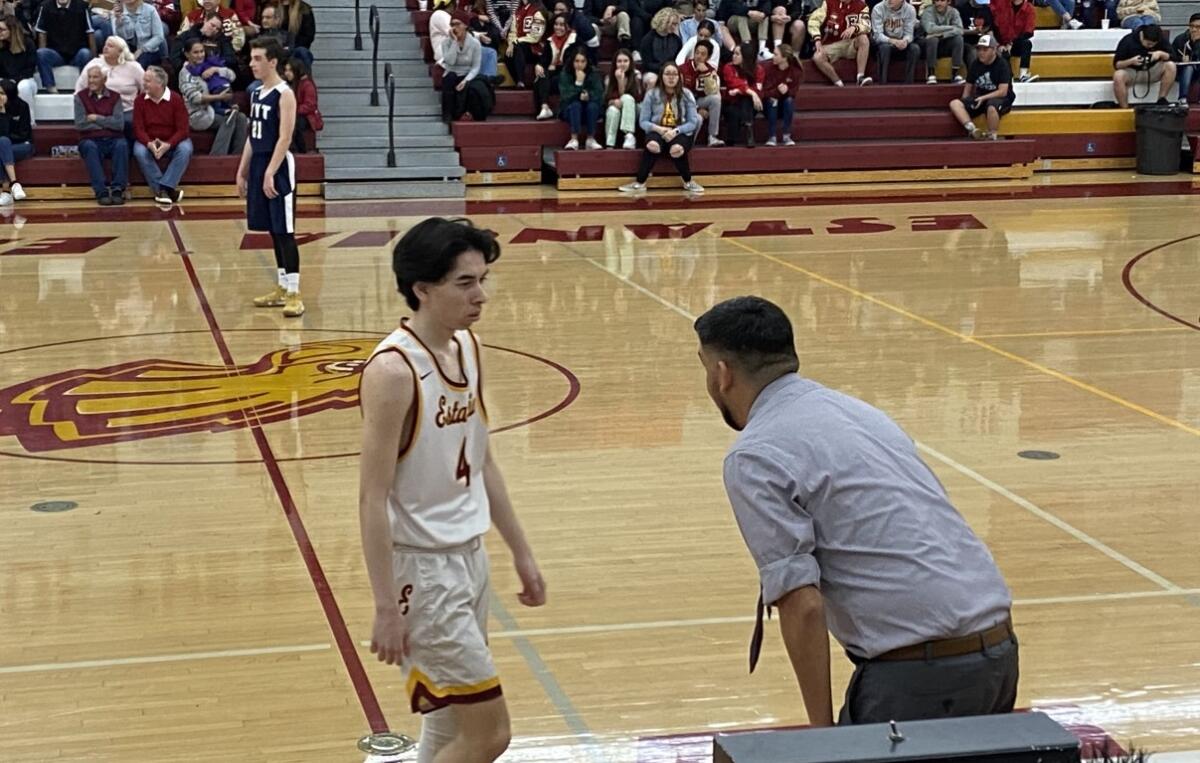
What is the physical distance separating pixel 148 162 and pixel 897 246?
832 cm

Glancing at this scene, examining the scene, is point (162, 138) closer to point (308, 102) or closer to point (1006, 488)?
point (308, 102)

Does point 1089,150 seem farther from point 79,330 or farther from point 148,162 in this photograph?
point 79,330

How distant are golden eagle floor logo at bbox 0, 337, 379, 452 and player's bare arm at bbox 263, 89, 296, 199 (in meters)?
1.28

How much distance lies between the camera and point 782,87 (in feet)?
65.1

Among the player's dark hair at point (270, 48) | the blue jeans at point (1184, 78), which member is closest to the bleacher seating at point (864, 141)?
the blue jeans at point (1184, 78)

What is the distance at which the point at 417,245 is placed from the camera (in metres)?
3.62

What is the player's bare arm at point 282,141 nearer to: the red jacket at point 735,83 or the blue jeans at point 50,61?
the blue jeans at point 50,61

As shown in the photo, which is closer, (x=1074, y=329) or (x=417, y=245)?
(x=417, y=245)

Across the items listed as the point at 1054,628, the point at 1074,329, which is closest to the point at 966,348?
the point at 1074,329

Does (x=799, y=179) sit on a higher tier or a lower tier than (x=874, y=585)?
lower

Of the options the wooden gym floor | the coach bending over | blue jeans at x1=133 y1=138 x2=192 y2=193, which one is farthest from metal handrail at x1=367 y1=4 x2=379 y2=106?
the coach bending over

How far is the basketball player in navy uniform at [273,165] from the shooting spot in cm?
1080

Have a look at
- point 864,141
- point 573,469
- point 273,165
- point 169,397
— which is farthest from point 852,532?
point 864,141

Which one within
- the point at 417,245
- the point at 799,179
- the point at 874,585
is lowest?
the point at 799,179
